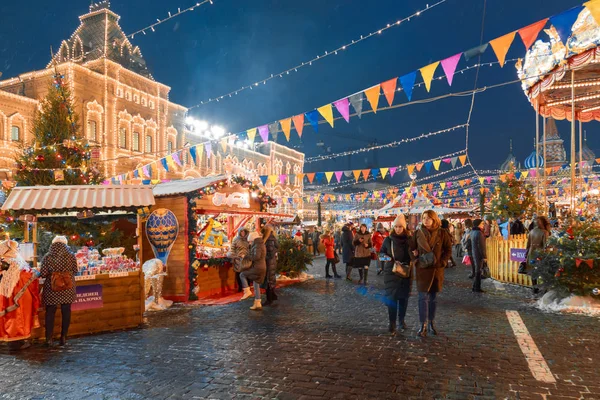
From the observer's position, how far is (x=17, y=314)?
5.97 meters

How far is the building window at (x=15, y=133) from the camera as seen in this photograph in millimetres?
27844

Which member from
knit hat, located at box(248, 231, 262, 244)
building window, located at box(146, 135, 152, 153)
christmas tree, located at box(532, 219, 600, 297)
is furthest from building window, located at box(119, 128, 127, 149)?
christmas tree, located at box(532, 219, 600, 297)

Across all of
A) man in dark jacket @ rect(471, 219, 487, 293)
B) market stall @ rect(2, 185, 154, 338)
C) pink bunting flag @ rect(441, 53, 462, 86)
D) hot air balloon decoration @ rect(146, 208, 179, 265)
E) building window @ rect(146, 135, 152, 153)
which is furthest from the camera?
building window @ rect(146, 135, 152, 153)

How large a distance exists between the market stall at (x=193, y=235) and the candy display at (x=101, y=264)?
7.38 feet

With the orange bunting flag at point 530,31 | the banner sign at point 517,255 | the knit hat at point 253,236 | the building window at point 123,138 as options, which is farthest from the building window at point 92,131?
the orange bunting flag at point 530,31

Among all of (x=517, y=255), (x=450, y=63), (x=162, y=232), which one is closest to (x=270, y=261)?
(x=162, y=232)

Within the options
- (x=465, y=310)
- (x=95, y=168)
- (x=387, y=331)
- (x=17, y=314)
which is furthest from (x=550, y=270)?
(x=95, y=168)

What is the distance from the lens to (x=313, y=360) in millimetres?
5184

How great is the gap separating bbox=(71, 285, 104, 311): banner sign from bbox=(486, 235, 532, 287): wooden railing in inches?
371

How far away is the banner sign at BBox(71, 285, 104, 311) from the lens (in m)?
6.78

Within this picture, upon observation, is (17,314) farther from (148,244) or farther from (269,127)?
(269,127)

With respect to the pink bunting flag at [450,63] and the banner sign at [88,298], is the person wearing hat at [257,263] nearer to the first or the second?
the banner sign at [88,298]

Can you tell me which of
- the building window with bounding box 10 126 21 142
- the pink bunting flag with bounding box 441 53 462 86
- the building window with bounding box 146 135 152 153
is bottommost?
the pink bunting flag with bounding box 441 53 462 86

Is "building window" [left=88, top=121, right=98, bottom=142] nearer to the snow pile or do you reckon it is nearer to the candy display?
the candy display
